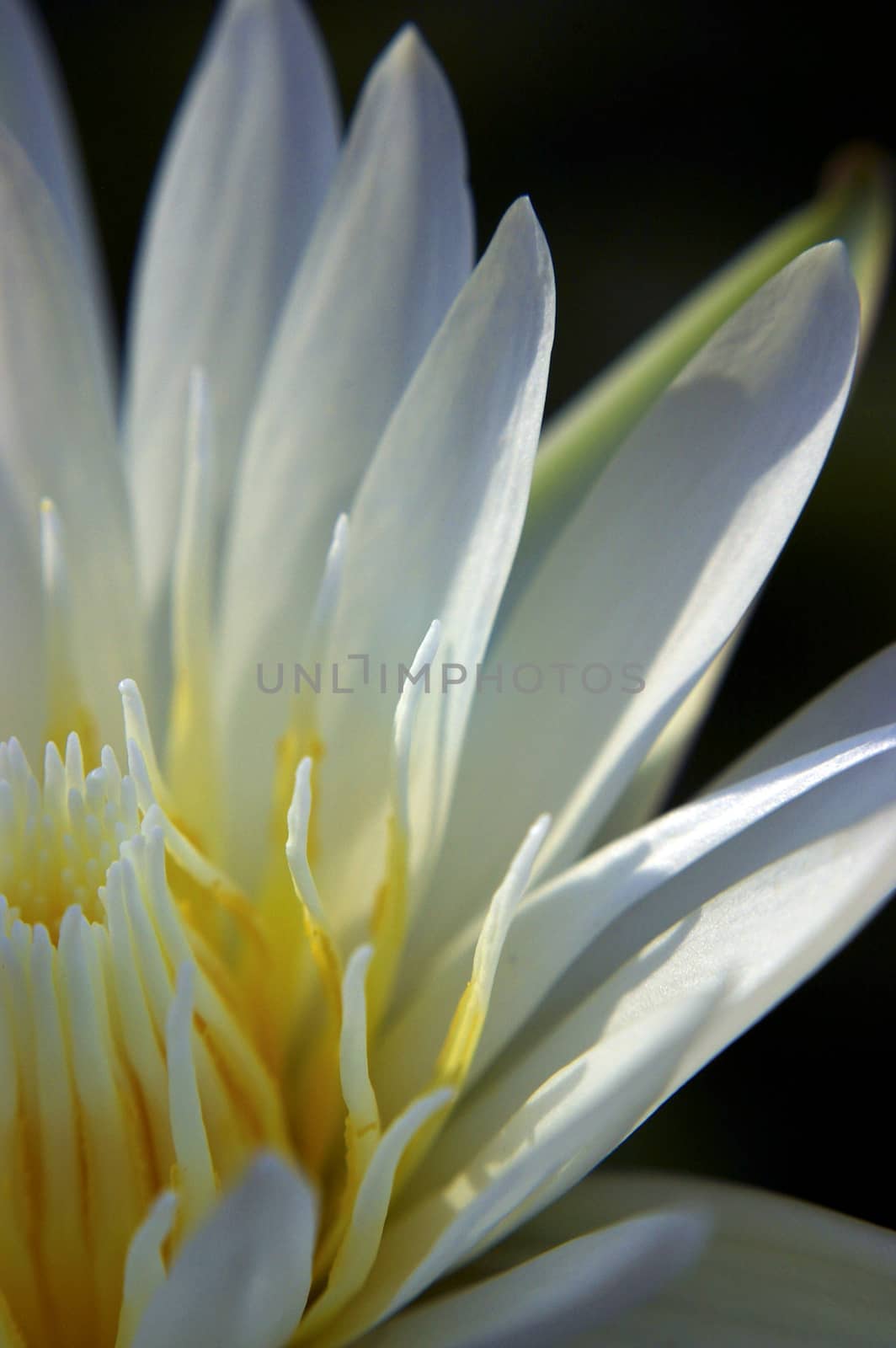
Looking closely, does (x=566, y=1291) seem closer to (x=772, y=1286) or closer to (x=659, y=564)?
(x=772, y=1286)

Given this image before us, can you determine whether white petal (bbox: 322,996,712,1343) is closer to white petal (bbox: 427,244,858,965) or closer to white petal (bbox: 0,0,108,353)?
white petal (bbox: 427,244,858,965)

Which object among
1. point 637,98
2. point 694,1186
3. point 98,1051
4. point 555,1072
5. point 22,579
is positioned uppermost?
point 637,98

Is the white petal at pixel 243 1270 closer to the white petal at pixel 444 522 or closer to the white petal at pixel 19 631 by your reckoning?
the white petal at pixel 444 522

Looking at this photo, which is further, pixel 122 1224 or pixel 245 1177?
pixel 122 1224

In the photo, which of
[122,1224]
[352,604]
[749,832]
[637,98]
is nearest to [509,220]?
[352,604]

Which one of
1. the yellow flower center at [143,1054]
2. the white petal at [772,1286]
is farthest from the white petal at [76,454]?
the white petal at [772,1286]

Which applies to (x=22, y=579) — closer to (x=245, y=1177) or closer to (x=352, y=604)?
(x=352, y=604)
